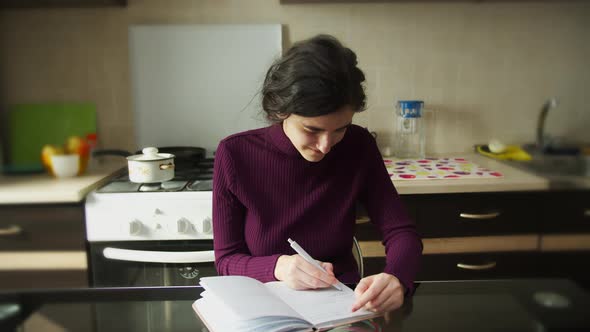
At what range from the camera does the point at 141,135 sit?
1810mm

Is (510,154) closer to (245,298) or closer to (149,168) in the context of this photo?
(149,168)

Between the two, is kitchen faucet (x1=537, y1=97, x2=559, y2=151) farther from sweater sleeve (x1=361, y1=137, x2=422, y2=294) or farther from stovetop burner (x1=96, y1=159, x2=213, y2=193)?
stovetop burner (x1=96, y1=159, x2=213, y2=193)

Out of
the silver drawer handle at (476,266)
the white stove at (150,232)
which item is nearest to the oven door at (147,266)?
the white stove at (150,232)

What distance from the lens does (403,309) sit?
2.45 feet

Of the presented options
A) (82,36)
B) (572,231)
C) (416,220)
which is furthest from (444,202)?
(82,36)

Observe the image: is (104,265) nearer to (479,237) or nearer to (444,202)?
(444,202)

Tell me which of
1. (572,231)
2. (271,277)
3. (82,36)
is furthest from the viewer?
(82,36)

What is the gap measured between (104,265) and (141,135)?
561 millimetres

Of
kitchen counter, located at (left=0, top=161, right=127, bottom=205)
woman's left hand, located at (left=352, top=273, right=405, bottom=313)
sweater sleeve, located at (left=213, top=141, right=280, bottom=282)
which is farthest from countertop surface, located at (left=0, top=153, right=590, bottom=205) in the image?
woman's left hand, located at (left=352, top=273, right=405, bottom=313)

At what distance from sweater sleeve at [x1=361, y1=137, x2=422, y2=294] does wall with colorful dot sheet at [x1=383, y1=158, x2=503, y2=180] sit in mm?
448

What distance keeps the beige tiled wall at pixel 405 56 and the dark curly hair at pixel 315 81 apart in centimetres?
101

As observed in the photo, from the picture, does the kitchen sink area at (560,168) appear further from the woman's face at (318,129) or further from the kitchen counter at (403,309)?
the woman's face at (318,129)

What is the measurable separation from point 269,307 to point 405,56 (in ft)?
4.56

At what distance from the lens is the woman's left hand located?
0.71m
